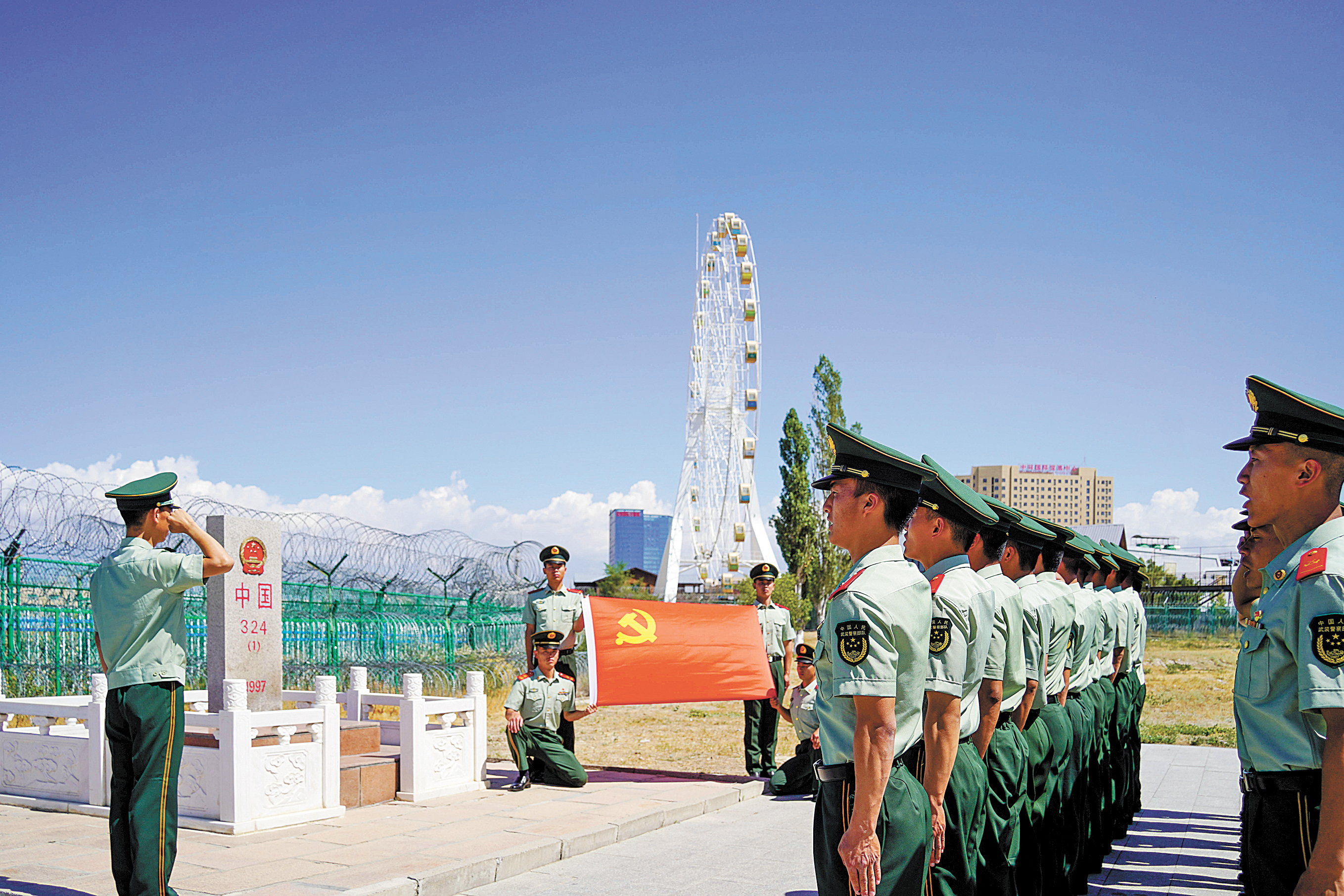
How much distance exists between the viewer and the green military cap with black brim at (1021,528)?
5609 mm

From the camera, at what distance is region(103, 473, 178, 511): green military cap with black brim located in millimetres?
A: 5441

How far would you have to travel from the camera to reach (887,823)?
332cm

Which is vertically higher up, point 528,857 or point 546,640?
point 546,640

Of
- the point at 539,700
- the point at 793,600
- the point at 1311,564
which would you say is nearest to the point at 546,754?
the point at 539,700

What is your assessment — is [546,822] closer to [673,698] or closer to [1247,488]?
[673,698]

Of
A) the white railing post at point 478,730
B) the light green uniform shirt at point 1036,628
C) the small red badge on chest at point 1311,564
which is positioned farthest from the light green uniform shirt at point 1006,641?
the white railing post at point 478,730

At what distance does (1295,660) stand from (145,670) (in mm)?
4951

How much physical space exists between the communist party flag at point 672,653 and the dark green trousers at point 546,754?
0.53m

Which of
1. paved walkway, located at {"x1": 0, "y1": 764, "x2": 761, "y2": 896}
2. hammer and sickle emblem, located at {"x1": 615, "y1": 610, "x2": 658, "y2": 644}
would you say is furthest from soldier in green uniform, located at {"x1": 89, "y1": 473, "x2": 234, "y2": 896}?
hammer and sickle emblem, located at {"x1": 615, "y1": 610, "x2": 658, "y2": 644}

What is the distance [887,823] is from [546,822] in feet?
17.4

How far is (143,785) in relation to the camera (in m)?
5.24

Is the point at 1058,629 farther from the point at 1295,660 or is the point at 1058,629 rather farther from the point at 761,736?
the point at 761,736

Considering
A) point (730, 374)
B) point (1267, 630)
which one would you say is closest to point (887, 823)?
point (1267, 630)

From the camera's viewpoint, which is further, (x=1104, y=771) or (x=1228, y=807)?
(x=1228, y=807)
